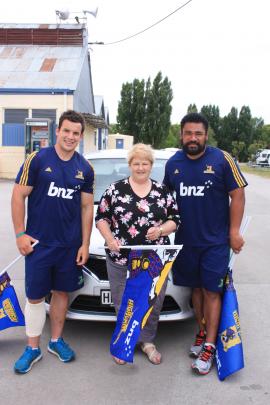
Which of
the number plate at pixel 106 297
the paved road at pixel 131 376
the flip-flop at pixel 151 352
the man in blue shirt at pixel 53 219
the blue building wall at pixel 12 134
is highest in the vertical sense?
the blue building wall at pixel 12 134

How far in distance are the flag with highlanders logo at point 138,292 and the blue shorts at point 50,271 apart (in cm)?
44

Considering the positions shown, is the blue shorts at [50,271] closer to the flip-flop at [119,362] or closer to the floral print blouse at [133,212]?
the floral print blouse at [133,212]

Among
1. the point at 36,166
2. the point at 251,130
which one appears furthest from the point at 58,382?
the point at 251,130

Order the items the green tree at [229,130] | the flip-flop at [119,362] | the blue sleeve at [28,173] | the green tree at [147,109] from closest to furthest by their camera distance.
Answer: the blue sleeve at [28,173]
the flip-flop at [119,362]
the green tree at [147,109]
the green tree at [229,130]

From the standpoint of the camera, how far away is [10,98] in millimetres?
20078

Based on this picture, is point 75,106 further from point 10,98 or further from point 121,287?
point 121,287

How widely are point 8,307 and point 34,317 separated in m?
0.35

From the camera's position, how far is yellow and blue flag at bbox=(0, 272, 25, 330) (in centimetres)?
371

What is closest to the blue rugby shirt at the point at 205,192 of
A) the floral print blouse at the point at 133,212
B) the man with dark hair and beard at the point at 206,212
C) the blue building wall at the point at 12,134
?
the man with dark hair and beard at the point at 206,212

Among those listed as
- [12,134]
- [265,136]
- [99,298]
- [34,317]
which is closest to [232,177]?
[99,298]

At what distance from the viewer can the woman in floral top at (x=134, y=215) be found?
133 inches

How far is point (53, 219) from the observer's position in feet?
11.1

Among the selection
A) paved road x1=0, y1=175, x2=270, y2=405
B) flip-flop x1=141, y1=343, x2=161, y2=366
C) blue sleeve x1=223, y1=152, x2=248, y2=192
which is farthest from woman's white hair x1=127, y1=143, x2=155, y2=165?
paved road x1=0, y1=175, x2=270, y2=405

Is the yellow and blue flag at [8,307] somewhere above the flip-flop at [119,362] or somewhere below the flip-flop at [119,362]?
above
